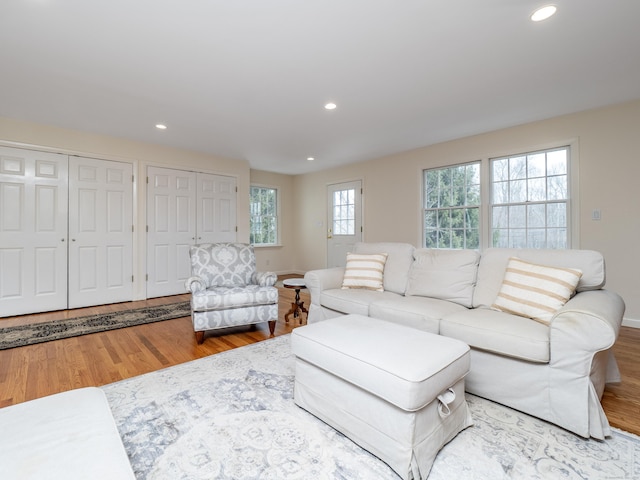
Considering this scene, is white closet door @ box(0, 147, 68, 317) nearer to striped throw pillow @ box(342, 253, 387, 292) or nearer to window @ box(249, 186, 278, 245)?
window @ box(249, 186, 278, 245)

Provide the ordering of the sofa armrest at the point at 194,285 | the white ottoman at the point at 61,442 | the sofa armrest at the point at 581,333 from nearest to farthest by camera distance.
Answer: the white ottoman at the point at 61,442 < the sofa armrest at the point at 581,333 < the sofa armrest at the point at 194,285

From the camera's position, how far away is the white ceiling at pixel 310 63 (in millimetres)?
1896

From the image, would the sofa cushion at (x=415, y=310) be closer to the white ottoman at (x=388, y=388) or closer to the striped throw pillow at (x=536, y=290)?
the striped throw pillow at (x=536, y=290)

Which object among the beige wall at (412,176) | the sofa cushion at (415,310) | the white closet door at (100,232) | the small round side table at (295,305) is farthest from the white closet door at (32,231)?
the sofa cushion at (415,310)

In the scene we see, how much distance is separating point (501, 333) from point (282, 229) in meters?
5.69

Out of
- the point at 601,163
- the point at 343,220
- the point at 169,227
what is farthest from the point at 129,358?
the point at 601,163

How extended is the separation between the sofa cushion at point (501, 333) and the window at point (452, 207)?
101 inches

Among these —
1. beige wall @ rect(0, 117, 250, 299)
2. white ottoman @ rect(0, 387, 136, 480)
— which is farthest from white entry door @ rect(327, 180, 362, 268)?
white ottoman @ rect(0, 387, 136, 480)

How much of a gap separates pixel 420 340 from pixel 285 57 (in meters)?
2.22

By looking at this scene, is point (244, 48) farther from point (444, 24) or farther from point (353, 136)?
point (353, 136)

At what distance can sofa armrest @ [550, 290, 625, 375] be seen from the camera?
1452 millimetres

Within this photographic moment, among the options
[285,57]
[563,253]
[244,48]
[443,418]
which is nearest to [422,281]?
[563,253]

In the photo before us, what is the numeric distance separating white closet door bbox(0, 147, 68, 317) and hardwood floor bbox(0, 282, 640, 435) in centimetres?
34

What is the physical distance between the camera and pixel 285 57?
2.36m
